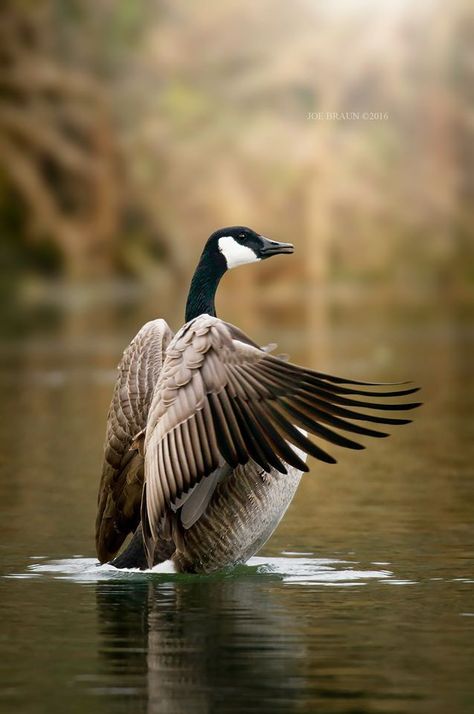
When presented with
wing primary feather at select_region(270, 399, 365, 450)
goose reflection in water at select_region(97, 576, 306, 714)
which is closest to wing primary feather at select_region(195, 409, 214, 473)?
wing primary feather at select_region(270, 399, 365, 450)

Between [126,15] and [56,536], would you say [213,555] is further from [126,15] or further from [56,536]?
[126,15]

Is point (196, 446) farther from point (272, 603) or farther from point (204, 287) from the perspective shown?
point (204, 287)

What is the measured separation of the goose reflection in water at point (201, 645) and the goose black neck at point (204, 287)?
1.58m

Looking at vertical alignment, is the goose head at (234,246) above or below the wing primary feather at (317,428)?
above

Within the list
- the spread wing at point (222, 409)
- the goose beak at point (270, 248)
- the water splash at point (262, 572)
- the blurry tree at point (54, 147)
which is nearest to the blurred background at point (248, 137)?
the blurry tree at point (54, 147)

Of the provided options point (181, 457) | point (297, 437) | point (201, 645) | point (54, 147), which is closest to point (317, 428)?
point (297, 437)

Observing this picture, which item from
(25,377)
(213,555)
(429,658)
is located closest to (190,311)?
(213,555)

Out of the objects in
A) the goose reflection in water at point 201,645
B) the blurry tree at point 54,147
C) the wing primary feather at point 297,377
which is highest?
the blurry tree at point 54,147

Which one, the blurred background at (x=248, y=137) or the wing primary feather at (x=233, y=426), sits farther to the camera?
the blurred background at (x=248, y=137)

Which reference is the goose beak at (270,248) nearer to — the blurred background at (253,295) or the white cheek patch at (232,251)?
the white cheek patch at (232,251)

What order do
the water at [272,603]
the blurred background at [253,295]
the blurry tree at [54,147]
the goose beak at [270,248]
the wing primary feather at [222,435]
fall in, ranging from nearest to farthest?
1. the water at [272,603]
2. the blurred background at [253,295]
3. the wing primary feather at [222,435]
4. the goose beak at [270,248]
5. the blurry tree at [54,147]

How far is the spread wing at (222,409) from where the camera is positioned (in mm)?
7707

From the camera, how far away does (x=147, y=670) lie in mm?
6176

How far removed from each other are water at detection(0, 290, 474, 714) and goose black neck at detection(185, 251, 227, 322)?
132 centimetres
